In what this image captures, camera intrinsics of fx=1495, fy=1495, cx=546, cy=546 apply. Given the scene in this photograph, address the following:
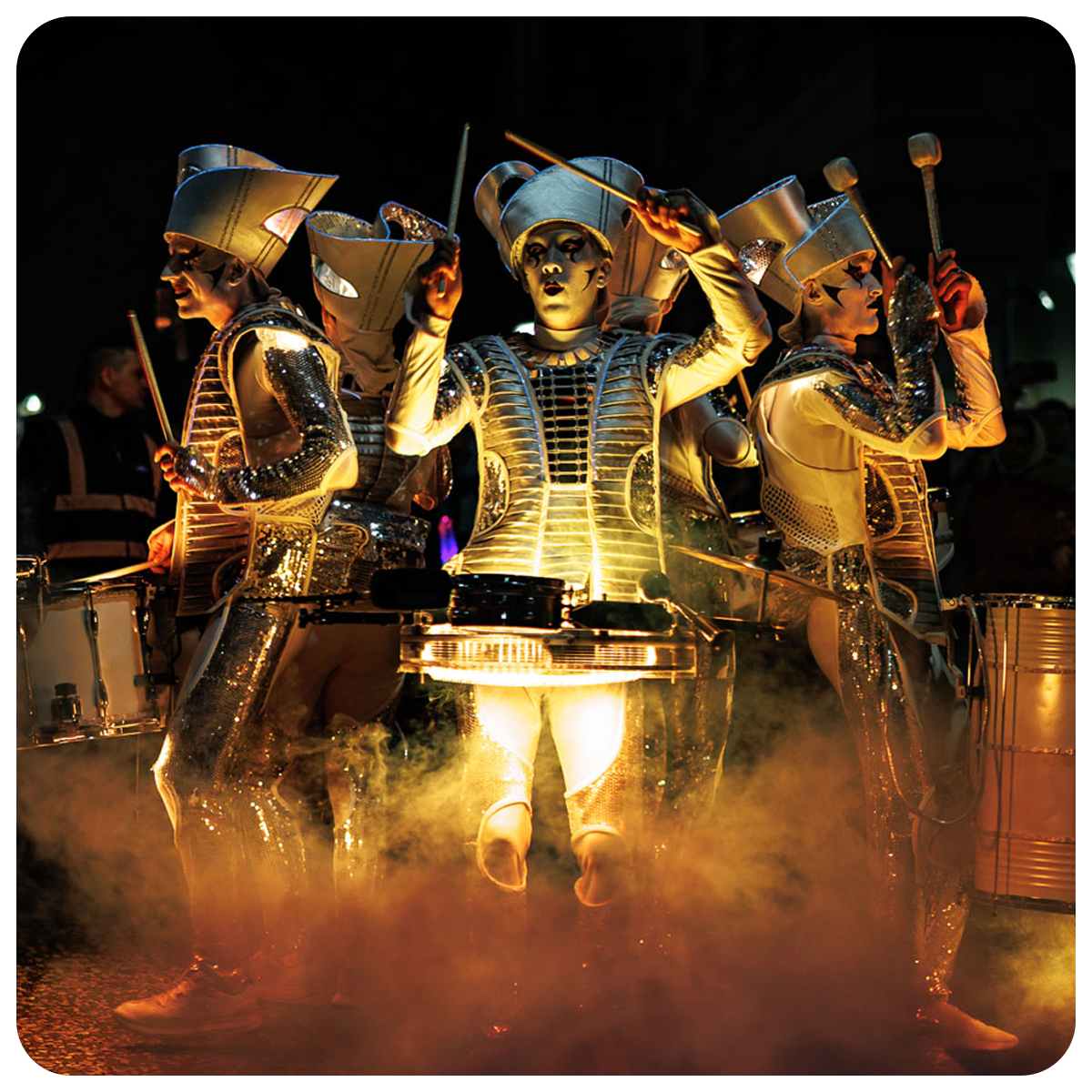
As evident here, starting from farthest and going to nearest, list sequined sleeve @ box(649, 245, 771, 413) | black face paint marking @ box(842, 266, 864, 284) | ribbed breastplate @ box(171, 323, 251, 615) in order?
1. black face paint marking @ box(842, 266, 864, 284)
2. ribbed breastplate @ box(171, 323, 251, 615)
3. sequined sleeve @ box(649, 245, 771, 413)

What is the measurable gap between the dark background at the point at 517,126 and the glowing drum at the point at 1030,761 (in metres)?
2.03

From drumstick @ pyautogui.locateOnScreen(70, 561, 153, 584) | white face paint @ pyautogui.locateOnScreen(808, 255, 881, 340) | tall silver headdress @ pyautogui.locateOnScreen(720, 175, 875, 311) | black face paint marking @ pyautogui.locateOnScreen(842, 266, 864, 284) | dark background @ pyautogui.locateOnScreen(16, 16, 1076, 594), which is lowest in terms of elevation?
drumstick @ pyautogui.locateOnScreen(70, 561, 153, 584)

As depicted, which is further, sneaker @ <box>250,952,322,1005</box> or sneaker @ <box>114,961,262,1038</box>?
sneaker @ <box>250,952,322,1005</box>

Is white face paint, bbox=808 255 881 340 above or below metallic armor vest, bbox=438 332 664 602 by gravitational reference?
above

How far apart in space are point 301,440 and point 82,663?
0.98 metres

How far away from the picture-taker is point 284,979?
4258mm

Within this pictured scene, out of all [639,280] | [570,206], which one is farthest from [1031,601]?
[570,206]

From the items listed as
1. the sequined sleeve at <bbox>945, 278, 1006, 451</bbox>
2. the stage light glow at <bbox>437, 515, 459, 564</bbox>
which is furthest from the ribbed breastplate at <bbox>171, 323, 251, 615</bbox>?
the sequined sleeve at <bbox>945, 278, 1006, 451</bbox>

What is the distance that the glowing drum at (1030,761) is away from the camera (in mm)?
4180

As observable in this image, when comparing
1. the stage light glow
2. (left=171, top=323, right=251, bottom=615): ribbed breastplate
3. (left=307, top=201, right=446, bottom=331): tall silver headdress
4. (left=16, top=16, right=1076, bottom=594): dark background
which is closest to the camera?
(left=171, top=323, right=251, bottom=615): ribbed breastplate

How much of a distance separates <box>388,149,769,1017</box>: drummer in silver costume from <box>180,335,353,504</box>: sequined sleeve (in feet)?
0.66

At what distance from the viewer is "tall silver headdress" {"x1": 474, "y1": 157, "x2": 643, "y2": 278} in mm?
4094

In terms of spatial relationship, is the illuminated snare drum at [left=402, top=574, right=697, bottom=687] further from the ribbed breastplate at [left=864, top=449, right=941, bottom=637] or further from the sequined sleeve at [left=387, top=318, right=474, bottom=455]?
the ribbed breastplate at [left=864, top=449, right=941, bottom=637]
